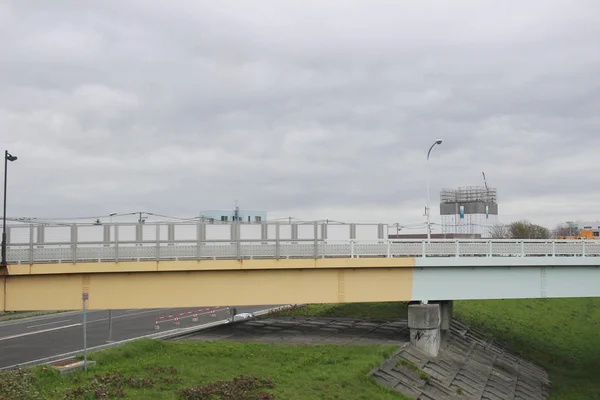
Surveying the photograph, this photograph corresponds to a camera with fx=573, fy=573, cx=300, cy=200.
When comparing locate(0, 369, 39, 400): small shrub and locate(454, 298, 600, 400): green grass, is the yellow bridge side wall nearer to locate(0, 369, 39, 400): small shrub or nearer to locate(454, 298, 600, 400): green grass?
locate(0, 369, 39, 400): small shrub

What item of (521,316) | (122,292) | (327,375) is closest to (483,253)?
(327,375)

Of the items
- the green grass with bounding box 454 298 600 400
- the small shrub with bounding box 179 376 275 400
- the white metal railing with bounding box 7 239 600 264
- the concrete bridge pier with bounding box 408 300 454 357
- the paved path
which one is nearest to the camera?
the small shrub with bounding box 179 376 275 400

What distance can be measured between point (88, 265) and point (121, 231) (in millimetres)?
2277

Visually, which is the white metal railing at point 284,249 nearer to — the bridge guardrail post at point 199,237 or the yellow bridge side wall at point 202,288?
the bridge guardrail post at point 199,237

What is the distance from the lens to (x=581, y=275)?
32.8 meters

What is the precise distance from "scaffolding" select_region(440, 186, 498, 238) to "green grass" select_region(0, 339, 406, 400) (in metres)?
92.5

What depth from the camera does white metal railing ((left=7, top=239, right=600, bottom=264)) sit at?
28562 millimetres

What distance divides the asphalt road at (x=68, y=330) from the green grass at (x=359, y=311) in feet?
41.5

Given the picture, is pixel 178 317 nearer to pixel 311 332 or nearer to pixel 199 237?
pixel 311 332

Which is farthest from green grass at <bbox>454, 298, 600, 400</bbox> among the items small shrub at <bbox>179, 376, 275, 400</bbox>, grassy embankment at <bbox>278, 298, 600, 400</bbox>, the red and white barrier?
the red and white barrier

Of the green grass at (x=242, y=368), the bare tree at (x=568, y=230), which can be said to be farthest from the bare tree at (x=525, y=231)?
the green grass at (x=242, y=368)

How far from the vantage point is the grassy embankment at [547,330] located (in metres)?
35.2

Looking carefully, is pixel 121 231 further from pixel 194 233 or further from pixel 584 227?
pixel 584 227

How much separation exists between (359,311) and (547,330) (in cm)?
1669
